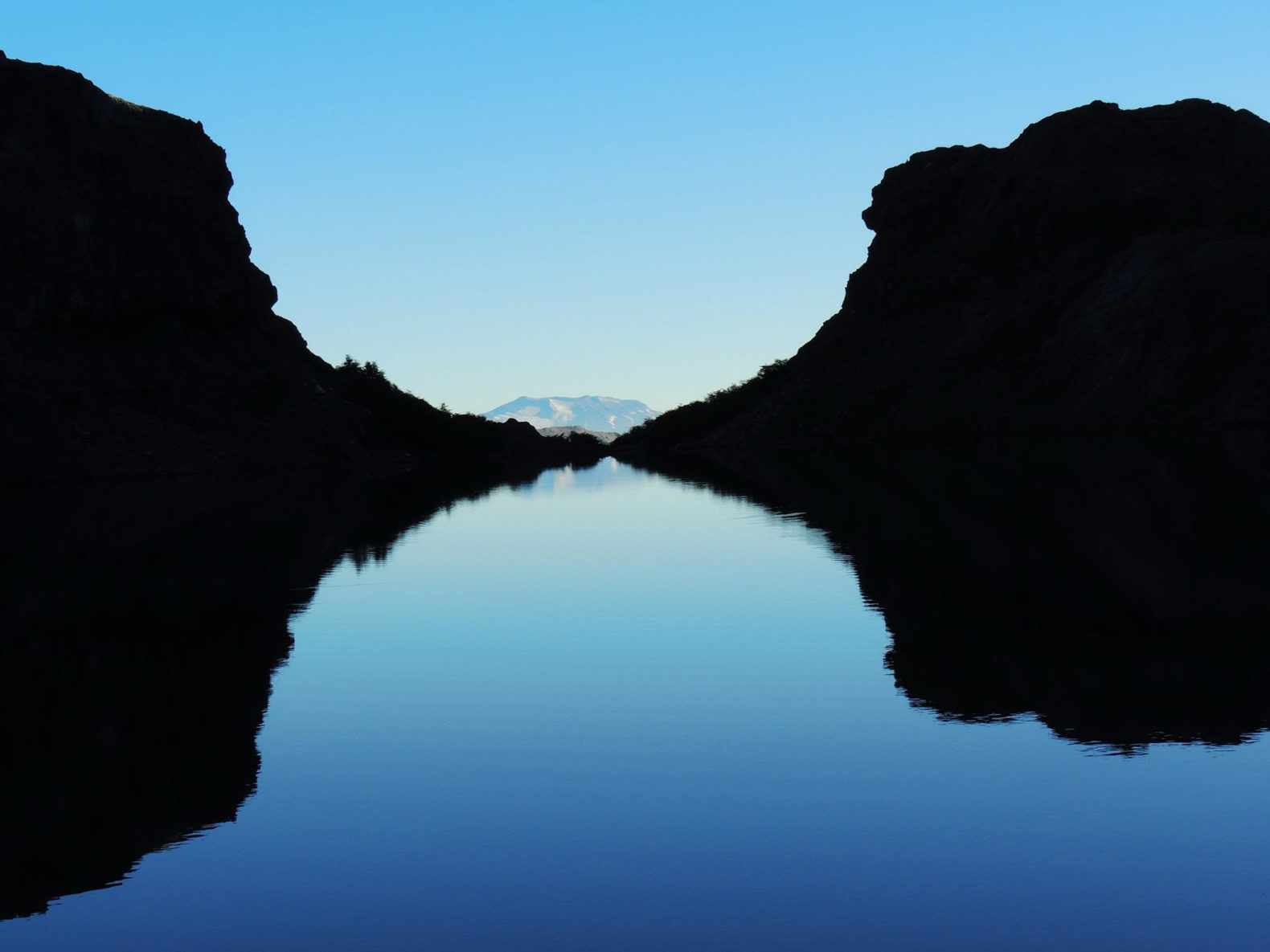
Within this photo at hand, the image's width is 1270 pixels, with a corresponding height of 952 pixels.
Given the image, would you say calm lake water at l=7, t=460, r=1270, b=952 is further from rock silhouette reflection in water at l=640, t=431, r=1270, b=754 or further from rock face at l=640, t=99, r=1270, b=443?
rock face at l=640, t=99, r=1270, b=443

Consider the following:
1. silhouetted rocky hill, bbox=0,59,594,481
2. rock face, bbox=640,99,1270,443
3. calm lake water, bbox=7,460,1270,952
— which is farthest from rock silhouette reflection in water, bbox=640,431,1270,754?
rock face, bbox=640,99,1270,443

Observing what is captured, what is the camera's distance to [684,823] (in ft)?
25.4

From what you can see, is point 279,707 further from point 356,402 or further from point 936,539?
point 356,402

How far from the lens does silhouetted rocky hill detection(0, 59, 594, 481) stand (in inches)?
2842

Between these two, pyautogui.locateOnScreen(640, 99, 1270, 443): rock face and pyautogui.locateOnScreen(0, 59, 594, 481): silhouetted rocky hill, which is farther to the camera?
pyautogui.locateOnScreen(640, 99, 1270, 443): rock face

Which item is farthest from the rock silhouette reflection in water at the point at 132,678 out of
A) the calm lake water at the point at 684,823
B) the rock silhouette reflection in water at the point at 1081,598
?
the rock silhouette reflection in water at the point at 1081,598

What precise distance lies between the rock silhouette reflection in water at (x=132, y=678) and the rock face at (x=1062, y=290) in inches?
2918

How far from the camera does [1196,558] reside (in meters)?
18.6

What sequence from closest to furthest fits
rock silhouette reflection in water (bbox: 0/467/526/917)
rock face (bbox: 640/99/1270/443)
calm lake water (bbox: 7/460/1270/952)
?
calm lake water (bbox: 7/460/1270/952) < rock silhouette reflection in water (bbox: 0/467/526/917) < rock face (bbox: 640/99/1270/443)

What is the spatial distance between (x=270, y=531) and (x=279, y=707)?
785 inches

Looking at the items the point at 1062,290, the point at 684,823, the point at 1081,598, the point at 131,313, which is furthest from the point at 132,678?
the point at 1062,290

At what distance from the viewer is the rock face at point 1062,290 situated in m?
91.4

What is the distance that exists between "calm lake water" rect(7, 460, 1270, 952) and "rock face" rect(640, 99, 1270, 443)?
265ft

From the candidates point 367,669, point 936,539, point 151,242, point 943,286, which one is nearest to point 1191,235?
point 943,286
